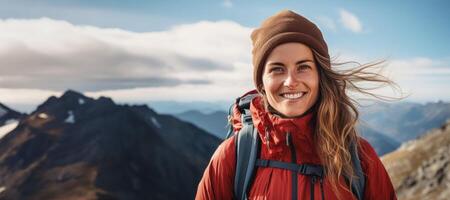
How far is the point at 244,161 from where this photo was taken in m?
6.32

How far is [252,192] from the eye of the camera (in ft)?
20.5

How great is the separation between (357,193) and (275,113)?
1613 millimetres

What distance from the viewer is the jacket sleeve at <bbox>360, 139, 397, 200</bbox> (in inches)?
244

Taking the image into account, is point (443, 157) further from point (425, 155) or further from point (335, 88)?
point (335, 88)

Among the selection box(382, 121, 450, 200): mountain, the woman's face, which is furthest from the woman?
box(382, 121, 450, 200): mountain

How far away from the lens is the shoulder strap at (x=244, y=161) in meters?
6.24

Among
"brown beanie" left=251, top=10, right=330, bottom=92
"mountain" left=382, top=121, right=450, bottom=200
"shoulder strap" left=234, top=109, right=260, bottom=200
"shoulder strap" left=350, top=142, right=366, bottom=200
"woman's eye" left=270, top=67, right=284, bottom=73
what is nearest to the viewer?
"shoulder strap" left=350, top=142, right=366, bottom=200

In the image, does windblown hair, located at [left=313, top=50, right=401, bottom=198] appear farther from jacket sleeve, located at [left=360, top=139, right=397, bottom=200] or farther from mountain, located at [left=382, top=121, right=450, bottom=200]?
mountain, located at [left=382, top=121, right=450, bottom=200]

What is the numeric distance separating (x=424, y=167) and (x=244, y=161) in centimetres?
12067

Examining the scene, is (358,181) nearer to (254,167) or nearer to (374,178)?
(374,178)

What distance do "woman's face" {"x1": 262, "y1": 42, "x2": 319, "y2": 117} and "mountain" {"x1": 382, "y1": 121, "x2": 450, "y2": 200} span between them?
9138 centimetres

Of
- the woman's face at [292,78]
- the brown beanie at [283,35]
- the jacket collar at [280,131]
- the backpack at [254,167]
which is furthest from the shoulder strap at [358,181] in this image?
the brown beanie at [283,35]

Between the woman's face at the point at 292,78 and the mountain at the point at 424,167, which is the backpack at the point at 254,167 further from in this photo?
the mountain at the point at 424,167

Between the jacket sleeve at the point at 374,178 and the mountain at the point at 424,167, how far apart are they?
9079 cm
